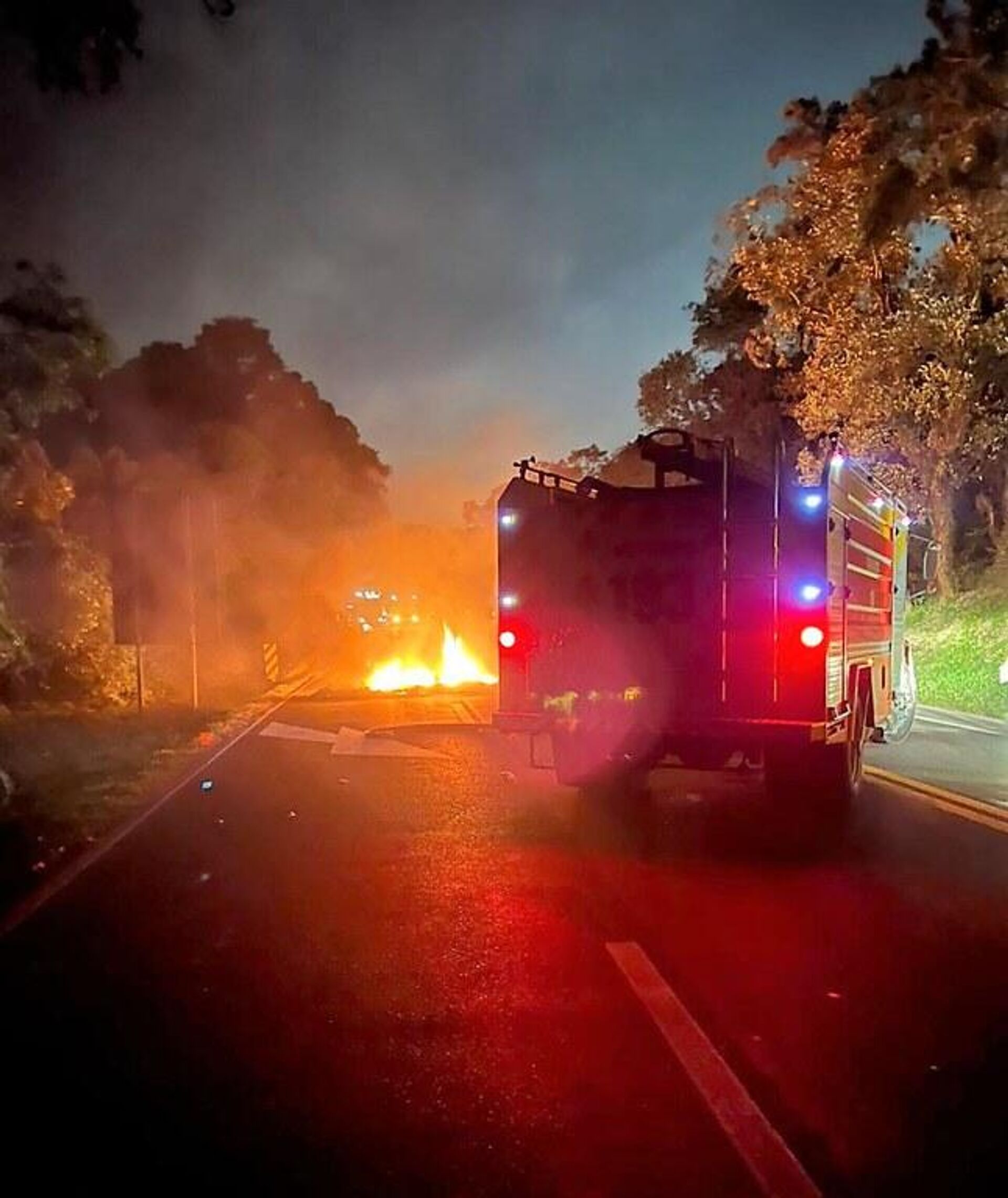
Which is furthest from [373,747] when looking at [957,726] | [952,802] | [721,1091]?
[721,1091]

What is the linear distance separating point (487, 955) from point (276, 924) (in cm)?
145

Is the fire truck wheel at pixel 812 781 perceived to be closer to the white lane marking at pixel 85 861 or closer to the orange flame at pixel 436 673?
the white lane marking at pixel 85 861

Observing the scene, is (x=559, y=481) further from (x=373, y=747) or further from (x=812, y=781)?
(x=373, y=747)

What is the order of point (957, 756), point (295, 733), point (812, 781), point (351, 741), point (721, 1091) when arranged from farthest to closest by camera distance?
point (295, 733), point (351, 741), point (957, 756), point (812, 781), point (721, 1091)

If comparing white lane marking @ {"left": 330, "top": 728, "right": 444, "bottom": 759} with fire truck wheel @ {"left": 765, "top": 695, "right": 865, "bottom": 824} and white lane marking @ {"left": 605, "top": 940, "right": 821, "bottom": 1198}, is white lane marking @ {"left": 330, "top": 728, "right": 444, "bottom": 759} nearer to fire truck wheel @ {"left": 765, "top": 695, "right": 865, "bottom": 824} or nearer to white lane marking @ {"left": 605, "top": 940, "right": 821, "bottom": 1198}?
fire truck wheel @ {"left": 765, "top": 695, "right": 865, "bottom": 824}

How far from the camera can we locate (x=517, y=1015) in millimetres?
5984

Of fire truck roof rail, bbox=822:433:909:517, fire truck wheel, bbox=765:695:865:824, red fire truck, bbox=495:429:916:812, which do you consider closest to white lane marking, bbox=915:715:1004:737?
fire truck roof rail, bbox=822:433:909:517

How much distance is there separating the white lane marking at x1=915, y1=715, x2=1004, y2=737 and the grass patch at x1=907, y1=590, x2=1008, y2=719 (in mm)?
1199

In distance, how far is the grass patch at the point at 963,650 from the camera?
2389cm

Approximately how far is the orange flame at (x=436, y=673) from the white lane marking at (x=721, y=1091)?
2278 cm

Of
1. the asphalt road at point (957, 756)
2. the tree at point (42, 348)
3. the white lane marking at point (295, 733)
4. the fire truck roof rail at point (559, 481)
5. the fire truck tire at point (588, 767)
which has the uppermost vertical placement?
the tree at point (42, 348)

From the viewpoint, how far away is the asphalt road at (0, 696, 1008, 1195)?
4480 mm

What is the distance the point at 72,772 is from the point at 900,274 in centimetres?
1846

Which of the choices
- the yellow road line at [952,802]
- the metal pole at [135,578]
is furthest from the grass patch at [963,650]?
the metal pole at [135,578]
